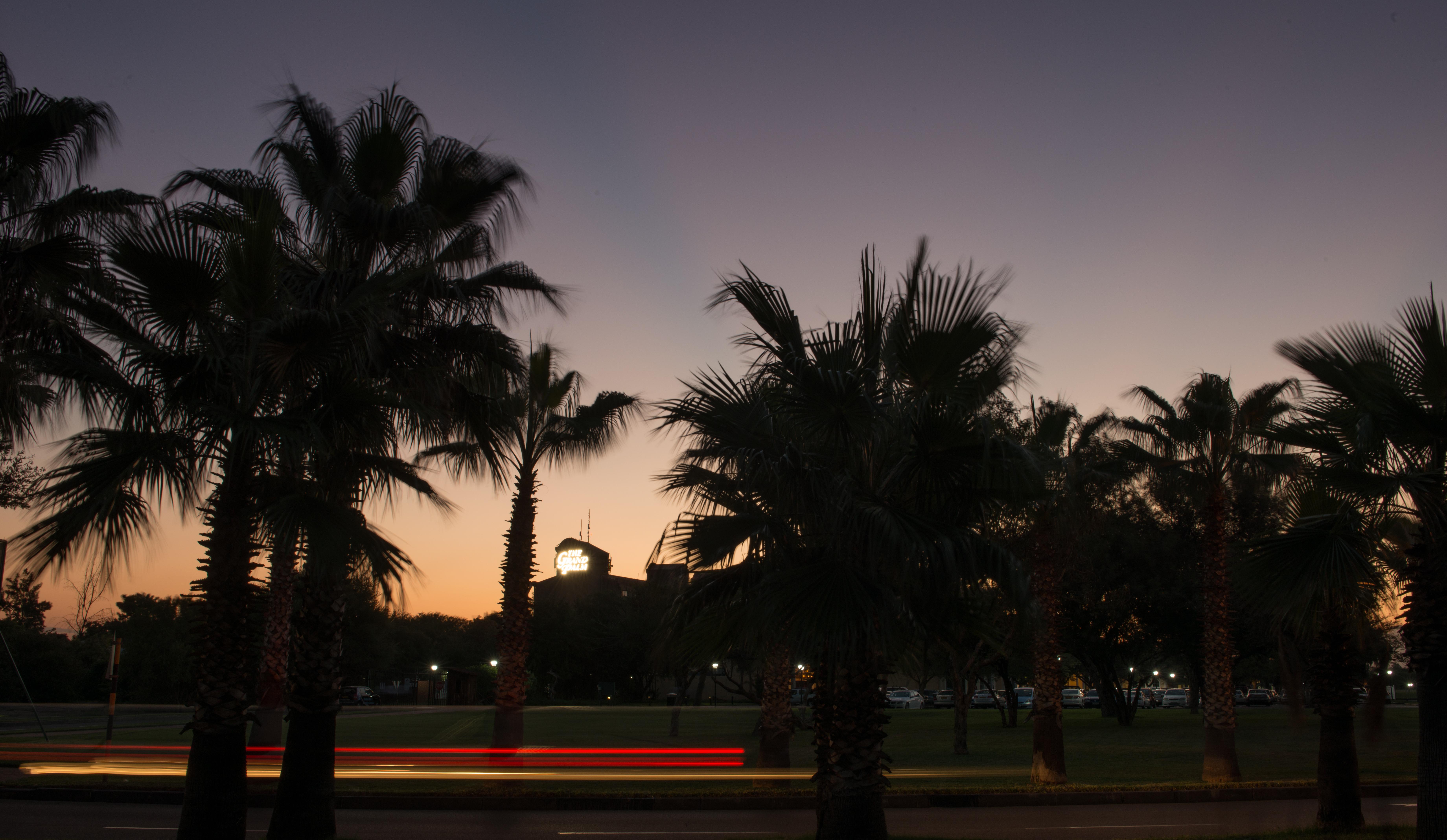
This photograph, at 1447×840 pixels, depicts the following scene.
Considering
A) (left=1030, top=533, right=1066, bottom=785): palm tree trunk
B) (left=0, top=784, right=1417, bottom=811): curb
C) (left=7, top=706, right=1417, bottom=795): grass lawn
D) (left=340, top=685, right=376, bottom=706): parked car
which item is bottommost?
(left=340, top=685, right=376, bottom=706): parked car

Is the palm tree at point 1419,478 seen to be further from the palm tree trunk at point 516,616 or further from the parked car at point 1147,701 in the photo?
the parked car at point 1147,701

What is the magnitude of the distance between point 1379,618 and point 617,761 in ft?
49.5

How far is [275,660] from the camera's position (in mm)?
20438

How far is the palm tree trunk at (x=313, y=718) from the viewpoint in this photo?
9203 millimetres

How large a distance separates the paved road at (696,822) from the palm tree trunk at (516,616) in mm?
5973

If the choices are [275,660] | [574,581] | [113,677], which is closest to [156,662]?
[574,581]

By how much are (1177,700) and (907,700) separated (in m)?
19.5

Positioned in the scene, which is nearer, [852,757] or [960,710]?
[852,757]

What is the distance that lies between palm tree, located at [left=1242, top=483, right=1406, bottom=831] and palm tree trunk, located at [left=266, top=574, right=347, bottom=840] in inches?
358

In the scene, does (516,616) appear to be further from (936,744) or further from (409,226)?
(936,744)

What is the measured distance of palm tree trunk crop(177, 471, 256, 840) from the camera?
26.4 ft

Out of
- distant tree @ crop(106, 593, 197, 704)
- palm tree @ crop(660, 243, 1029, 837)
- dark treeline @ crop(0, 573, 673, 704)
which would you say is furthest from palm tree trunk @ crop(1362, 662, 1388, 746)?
distant tree @ crop(106, 593, 197, 704)

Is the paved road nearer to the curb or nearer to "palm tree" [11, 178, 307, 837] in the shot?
the curb

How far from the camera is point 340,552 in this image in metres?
7.79
